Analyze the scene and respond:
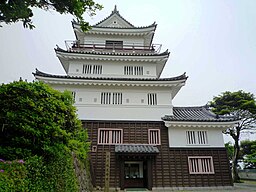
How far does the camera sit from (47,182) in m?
4.53

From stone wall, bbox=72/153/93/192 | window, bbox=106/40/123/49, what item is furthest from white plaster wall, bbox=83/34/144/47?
stone wall, bbox=72/153/93/192

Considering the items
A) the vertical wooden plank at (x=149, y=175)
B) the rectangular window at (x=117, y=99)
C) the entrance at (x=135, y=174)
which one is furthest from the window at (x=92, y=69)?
the vertical wooden plank at (x=149, y=175)

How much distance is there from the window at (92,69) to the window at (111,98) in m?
2.59

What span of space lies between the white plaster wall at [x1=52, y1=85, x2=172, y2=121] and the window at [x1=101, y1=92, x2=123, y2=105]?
0.78ft

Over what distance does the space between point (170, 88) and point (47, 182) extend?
11229 millimetres

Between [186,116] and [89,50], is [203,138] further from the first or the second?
[89,50]

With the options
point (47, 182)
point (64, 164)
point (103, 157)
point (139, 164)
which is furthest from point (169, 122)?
point (47, 182)

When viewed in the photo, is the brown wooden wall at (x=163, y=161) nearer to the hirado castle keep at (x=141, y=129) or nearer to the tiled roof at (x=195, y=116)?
the hirado castle keep at (x=141, y=129)

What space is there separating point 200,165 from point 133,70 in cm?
906

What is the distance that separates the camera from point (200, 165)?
12.3m

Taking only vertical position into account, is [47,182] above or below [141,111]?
below

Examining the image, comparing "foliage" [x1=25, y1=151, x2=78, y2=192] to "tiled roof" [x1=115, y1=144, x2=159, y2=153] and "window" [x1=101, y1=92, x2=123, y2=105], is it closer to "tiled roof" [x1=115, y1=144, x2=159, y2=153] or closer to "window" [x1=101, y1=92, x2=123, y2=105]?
"tiled roof" [x1=115, y1=144, x2=159, y2=153]

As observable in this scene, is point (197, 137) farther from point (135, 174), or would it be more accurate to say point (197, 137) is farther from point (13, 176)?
point (13, 176)

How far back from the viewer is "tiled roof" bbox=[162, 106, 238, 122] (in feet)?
42.3
